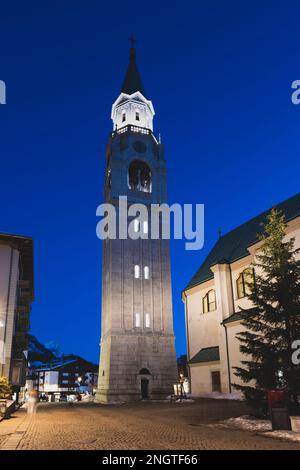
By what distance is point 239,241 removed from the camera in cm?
4425

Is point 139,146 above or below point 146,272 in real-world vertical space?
above

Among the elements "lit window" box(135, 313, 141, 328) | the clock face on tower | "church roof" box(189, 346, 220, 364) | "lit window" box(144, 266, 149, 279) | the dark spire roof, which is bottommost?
"church roof" box(189, 346, 220, 364)

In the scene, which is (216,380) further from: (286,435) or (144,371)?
(286,435)

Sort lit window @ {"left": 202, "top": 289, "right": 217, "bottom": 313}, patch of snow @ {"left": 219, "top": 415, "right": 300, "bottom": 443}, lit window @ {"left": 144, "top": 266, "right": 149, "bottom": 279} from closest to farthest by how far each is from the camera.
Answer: patch of snow @ {"left": 219, "top": 415, "right": 300, "bottom": 443}
lit window @ {"left": 202, "top": 289, "right": 217, "bottom": 313}
lit window @ {"left": 144, "top": 266, "right": 149, "bottom": 279}

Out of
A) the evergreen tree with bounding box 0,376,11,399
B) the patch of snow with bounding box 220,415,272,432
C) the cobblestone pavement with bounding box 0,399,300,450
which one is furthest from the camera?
the evergreen tree with bounding box 0,376,11,399

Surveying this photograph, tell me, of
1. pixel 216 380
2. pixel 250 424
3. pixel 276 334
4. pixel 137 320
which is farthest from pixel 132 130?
pixel 250 424

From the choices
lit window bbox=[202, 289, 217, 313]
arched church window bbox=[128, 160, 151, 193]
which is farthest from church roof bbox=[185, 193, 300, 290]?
arched church window bbox=[128, 160, 151, 193]

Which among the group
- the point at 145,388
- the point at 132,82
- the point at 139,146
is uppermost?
the point at 132,82

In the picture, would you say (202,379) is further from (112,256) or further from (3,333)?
(3,333)

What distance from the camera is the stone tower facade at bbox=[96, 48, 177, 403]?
46.3 m

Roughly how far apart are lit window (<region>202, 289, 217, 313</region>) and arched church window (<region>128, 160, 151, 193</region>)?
1825cm

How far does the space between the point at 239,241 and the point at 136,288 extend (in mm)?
14462

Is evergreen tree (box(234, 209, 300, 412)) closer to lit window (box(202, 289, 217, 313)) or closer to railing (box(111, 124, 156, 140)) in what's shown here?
lit window (box(202, 289, 217, 313))
